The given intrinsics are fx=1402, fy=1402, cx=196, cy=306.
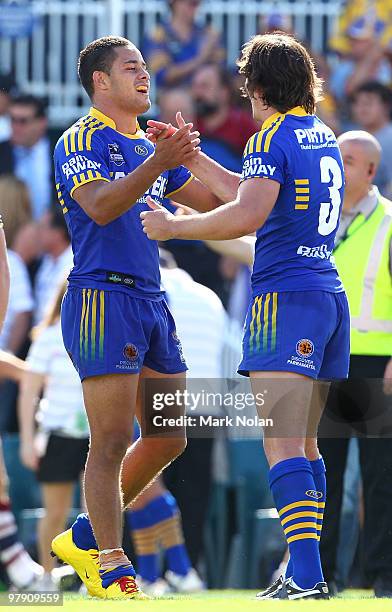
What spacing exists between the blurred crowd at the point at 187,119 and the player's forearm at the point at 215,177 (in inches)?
157

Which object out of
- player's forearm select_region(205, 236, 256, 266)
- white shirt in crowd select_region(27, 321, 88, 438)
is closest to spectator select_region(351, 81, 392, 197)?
white shirt in crowd select_region(27, 321, 88, 438)

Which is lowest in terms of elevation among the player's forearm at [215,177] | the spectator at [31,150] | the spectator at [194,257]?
the spectator at [194,257]

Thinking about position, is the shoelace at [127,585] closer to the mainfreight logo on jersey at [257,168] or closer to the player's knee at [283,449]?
the player's knee at [283,449]

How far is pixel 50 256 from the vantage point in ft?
39.4

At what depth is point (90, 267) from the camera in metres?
6.21

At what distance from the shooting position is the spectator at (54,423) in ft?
32.4

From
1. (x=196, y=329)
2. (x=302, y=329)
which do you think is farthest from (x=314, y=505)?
(x=196, y=329)

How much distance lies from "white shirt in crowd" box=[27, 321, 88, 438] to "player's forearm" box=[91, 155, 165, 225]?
3962mm

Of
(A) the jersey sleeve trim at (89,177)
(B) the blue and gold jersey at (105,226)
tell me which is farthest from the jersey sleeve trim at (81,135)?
(A) the jersey sleeve trim at (89,177)

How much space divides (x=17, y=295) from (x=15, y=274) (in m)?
0.21

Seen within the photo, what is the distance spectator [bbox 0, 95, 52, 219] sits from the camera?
12.5 m

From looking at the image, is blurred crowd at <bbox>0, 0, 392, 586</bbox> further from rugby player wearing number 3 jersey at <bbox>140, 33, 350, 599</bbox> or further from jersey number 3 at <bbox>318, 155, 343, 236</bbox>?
jersey number 3 at <bbox>318, 155, 343, 236</bbox>

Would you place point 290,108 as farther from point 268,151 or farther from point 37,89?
point 37,89

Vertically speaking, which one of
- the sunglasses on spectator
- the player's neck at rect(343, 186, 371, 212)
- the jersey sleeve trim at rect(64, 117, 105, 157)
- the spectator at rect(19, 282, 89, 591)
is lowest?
the spectator at rect(19, 282, 89, 591)
